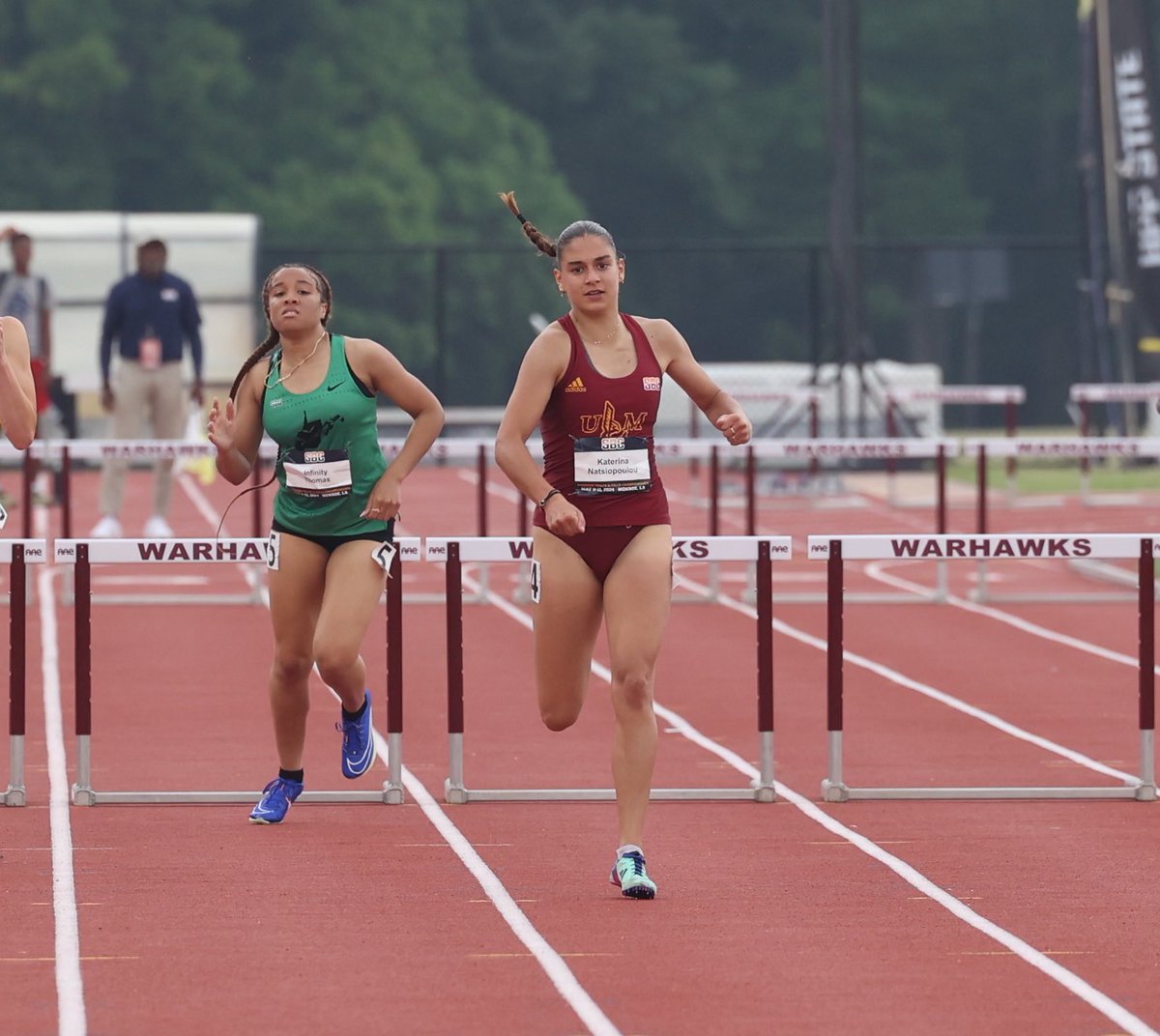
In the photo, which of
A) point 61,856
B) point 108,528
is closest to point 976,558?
point 61,856

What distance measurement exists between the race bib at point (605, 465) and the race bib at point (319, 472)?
106cm

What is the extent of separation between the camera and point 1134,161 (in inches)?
1239

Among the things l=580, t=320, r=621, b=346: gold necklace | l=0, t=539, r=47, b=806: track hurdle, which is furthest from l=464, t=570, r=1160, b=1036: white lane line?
l=0, t=539, r=47, b=806: track hurdle

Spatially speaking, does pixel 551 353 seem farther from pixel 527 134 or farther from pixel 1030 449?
pixel 527 134

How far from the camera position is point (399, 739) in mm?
10000

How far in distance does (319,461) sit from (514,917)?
187 cm

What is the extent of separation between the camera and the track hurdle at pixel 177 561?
9820 millimetres

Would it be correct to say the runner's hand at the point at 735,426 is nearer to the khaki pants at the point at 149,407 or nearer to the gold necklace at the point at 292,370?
the gold necklace at the point at 292,370

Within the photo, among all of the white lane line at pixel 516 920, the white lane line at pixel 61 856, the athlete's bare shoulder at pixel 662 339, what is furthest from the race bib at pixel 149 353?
the athlete's bare shoulder at pixel 662 339

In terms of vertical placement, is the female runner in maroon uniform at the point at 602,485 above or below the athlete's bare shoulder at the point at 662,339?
below

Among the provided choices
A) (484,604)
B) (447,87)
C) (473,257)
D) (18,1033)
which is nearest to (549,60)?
(447,87)

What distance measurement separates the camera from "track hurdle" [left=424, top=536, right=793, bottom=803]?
9.91 m

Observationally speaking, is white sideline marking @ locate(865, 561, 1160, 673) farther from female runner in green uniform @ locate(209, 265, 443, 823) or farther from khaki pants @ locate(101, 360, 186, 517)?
female runner in green uniform @ locate(209, 265, 443, 823)

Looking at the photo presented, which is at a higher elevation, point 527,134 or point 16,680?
point 527,134
